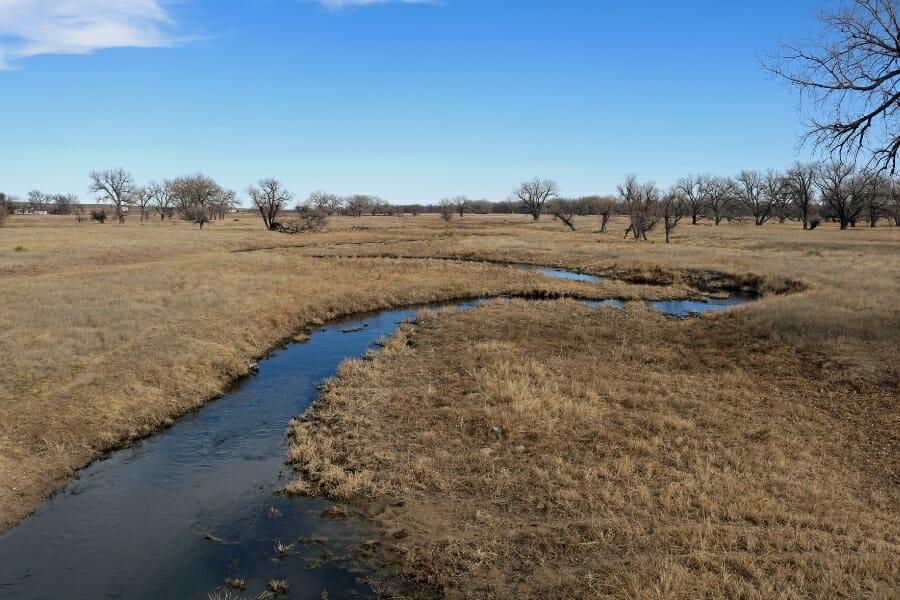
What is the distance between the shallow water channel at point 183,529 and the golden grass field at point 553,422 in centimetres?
66

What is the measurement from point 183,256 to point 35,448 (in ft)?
119

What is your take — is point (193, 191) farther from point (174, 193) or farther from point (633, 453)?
point (633, 453)

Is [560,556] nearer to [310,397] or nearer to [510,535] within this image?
[510,535]

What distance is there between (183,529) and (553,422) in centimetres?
791

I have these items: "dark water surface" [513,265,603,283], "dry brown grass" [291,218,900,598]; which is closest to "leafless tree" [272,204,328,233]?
"dark water surface" [513,265,603,283]

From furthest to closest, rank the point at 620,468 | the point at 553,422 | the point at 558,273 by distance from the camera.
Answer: the point at 558,273 → the point at 553,422 → the point at 620,468

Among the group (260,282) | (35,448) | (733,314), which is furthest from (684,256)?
(35,448)

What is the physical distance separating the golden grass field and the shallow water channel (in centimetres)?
66

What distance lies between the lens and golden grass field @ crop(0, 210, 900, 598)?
7.43 meters

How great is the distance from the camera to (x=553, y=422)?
12.1 metres

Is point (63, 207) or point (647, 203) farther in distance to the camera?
point (63, 207)

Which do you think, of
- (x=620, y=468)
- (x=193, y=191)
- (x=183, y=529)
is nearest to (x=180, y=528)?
(x=183, y=529)

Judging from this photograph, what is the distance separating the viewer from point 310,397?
613 inches

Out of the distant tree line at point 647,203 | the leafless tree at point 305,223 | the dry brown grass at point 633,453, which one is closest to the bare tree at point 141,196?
the distant tree line at point 647,203
